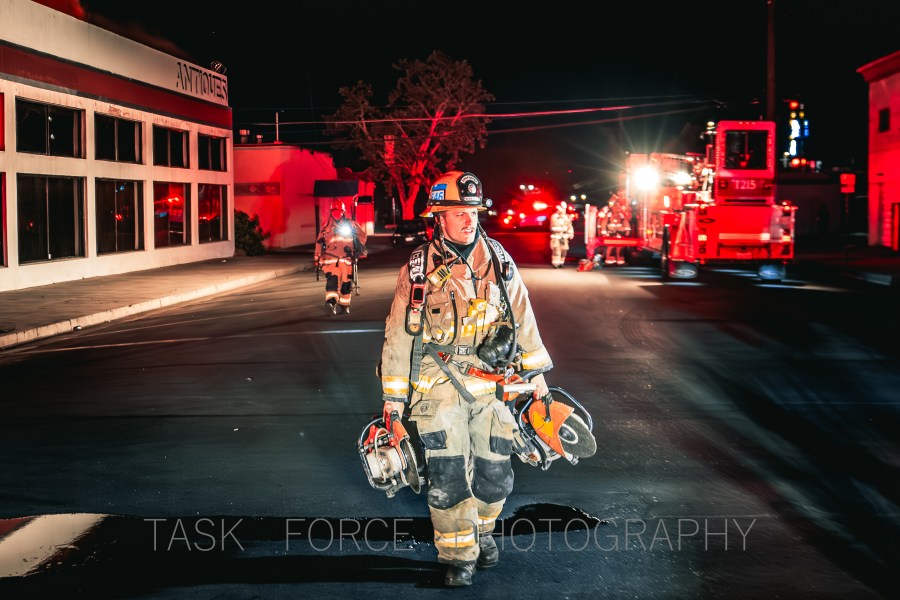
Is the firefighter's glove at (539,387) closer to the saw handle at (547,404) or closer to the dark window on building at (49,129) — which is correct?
the saw handle at (547,404)

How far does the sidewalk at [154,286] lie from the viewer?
1627 cm

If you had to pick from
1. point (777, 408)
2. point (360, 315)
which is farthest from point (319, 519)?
point (360, 315)

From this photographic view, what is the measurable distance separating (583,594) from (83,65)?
78.5ft

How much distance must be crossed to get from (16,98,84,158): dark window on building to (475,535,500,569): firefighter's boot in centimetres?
2007

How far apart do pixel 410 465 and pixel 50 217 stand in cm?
2111

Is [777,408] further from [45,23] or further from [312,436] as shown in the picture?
[45,23]

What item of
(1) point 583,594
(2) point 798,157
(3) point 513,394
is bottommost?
(1) point 583,594

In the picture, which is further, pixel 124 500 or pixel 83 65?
pixel 83 65

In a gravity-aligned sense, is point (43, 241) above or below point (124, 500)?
above

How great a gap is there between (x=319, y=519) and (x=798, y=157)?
157 feet

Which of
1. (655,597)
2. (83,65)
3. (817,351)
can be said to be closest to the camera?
(655,597)

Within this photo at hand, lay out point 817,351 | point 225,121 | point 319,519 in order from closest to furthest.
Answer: point 319,519 < point 817,351 < point 225,121

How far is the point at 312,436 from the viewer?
8.16 metres

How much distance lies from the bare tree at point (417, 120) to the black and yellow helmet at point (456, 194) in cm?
6438
